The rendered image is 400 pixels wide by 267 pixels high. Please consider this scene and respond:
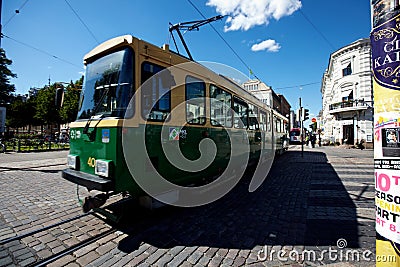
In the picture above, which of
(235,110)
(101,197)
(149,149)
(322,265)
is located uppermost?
(235,110)

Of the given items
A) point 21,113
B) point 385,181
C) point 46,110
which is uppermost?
point 21,113

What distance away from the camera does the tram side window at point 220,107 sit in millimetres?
5629

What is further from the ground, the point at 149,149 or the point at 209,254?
the point at 149,149

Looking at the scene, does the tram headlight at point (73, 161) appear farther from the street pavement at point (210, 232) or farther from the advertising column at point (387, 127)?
the advertising column at point (387, 127)

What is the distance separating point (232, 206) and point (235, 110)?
311cm

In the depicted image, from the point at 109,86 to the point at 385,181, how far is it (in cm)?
391

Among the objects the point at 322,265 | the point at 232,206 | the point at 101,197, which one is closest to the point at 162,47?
the point at 101,197

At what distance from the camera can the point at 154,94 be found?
388 cm

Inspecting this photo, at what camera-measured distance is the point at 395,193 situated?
1.85 metres

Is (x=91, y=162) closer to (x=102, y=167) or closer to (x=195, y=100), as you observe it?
(x=102, y=167)

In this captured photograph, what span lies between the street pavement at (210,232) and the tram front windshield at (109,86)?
1982 millimetres

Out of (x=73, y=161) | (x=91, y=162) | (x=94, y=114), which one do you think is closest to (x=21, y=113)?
(x=73, y=161)

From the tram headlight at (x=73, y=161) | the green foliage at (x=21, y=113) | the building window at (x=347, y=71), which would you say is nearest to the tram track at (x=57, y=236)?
the tram headlight at (x=73, y=161)

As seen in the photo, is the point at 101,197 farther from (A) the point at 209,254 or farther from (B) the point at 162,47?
(B) the point at 162,47
